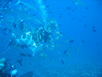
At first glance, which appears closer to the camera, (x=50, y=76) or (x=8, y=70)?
(x=8, y=70)

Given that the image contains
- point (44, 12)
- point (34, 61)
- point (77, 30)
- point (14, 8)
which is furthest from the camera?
point (77, 30)

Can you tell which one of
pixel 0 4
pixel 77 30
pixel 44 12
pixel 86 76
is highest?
pixel 77 30

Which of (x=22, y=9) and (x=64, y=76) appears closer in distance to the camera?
(x=64, y=76)

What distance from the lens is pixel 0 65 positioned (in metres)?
7.25

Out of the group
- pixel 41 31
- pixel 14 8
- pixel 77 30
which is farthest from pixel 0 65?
pixel 77 30

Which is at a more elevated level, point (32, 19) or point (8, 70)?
point (32, 19)

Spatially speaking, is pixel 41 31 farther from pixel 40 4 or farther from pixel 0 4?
pixel 40 4

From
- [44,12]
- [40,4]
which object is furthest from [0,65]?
[40,4]

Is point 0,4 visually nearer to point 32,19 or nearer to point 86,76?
point 32,19

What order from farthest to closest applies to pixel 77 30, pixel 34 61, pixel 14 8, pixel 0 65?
pixel 77 30 → pixel 34 61 → pixel 14 8 → pixel 0 65

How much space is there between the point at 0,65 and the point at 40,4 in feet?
64.9

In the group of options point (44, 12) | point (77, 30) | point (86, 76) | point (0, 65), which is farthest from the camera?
point (77, 30)

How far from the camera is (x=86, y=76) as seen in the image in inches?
647

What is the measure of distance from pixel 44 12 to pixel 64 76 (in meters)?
12.2
